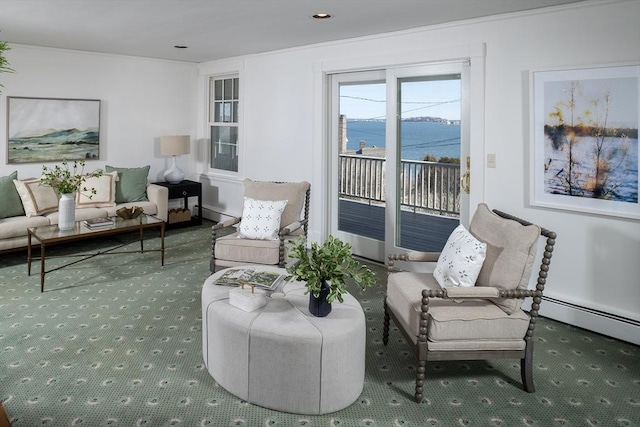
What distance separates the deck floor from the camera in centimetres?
472

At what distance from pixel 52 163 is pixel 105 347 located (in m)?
3.83

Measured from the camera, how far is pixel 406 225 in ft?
16.2

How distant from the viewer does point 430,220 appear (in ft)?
15.7

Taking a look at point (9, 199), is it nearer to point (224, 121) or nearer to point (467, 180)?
point (224, 121)

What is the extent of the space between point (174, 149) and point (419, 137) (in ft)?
12.0

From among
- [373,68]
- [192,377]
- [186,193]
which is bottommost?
[192,377]

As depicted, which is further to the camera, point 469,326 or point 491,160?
point 491,160

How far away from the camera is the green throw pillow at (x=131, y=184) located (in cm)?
616

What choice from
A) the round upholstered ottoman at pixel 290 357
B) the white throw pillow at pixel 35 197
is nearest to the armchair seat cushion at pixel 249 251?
the round upholstered ottoman at pixel 290 357

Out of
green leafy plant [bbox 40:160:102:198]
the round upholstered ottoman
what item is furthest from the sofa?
the round upholstered ottoman

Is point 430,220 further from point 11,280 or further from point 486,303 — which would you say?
point 11,280

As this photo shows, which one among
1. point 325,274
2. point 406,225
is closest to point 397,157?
point 406,225

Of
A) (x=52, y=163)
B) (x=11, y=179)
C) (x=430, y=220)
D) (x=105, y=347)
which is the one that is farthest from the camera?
(x=52, y=163)

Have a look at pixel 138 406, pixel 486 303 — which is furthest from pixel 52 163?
pixel 486 303
